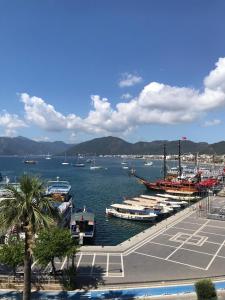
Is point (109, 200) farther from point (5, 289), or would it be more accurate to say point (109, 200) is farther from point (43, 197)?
point (43, 197)

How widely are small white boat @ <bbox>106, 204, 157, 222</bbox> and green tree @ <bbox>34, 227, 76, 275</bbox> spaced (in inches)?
1867

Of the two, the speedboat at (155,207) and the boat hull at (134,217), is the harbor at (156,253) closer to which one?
the boat hull at (134,217)

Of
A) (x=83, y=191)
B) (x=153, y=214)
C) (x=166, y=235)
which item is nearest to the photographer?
(x=166, y=235)

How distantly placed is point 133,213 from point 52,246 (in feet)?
168

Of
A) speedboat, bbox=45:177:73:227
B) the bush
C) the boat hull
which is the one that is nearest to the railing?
the bush

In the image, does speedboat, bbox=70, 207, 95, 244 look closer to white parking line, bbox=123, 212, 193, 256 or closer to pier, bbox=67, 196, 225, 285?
pier, bbox=67, 196, 225, 285

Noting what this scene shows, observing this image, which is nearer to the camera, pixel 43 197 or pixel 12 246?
pixel 43 197

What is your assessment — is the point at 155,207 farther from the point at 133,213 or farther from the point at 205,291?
the point at 205,291

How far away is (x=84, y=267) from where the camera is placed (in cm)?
4150

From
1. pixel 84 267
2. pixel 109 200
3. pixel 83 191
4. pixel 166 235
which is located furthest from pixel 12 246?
pixel 83 191

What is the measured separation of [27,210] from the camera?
Result: 24.8 m


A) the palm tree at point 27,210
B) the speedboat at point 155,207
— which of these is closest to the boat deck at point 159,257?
the palm tree at point 27,210

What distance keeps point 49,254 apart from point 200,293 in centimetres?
1529

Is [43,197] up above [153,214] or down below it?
above
